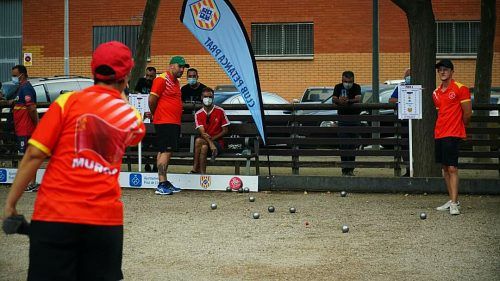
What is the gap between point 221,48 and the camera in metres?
14.8

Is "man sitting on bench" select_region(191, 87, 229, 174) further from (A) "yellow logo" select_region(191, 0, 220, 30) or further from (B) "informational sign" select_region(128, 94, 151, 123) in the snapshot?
(A) "yellow logo" select_region(191, 0, 220, 30)

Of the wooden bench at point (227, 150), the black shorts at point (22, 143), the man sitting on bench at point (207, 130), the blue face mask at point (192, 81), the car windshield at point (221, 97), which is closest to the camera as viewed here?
the man sitting on bench at point (207, 130)

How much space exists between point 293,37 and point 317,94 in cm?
733

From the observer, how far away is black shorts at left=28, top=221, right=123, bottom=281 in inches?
196

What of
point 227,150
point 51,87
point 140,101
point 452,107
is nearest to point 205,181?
point 227,150

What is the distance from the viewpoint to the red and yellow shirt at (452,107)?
12344mm

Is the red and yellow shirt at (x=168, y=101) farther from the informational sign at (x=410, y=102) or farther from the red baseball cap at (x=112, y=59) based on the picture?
the red baseball cap at (x=112, y=59)

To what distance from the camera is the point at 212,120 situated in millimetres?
15703

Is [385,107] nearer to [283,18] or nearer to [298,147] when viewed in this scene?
[298,147]

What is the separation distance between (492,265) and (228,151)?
25.0 feet

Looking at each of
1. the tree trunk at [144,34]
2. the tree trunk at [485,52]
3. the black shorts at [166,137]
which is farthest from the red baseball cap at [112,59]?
the tree trunk at [144,34]

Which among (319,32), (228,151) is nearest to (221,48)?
(228,151)

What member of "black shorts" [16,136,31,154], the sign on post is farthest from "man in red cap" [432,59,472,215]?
"black shorts" [16,136,31,154]

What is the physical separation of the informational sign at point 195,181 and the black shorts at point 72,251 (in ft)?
32.2
